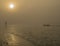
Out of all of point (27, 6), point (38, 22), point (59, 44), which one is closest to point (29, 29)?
point (38, 22)

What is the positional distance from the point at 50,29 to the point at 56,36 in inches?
3.3

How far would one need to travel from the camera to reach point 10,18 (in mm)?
909

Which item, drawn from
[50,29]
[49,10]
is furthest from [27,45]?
[49,10]

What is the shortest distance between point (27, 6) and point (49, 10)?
20 cm

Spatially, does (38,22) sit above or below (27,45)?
above

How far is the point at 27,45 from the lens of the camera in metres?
0.91

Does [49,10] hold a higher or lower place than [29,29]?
higher

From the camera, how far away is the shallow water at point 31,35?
0.91 m

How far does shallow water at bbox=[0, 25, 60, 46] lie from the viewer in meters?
0.91

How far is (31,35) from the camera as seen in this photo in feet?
3.01

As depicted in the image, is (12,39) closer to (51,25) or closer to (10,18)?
(10,18)

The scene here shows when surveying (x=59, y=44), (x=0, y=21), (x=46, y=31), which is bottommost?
(x=59, y=44)

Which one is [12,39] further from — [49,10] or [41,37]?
[49,10]

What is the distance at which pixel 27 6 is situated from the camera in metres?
0.91
